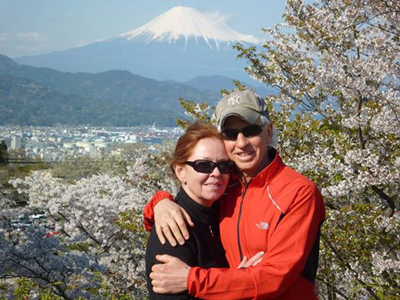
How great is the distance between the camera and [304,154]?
7309 mm

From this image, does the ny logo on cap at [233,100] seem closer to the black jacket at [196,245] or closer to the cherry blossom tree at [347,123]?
the black jacket at [196,245]

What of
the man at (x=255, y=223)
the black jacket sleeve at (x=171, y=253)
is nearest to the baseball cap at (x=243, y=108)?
the man at (x=255, y=223)

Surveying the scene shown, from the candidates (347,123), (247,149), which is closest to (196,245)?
(247,149)

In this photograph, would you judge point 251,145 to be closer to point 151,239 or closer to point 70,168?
point 151,239

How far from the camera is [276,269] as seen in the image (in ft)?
8.05

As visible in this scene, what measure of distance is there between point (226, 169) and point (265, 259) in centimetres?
58

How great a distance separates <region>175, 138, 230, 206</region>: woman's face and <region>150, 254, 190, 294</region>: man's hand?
43cm

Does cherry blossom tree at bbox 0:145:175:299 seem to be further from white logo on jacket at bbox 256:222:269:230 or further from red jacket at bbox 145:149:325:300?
white logo on jacket at bbox 256:222:269:230

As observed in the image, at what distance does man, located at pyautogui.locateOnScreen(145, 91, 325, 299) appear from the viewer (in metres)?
2.45

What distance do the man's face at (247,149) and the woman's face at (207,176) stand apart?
6 centimetres

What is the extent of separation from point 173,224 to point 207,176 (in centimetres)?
35

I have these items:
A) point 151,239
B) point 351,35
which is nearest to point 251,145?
point 151,239

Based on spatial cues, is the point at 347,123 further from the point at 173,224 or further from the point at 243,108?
the point at 173,224

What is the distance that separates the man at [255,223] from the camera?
245 cm
